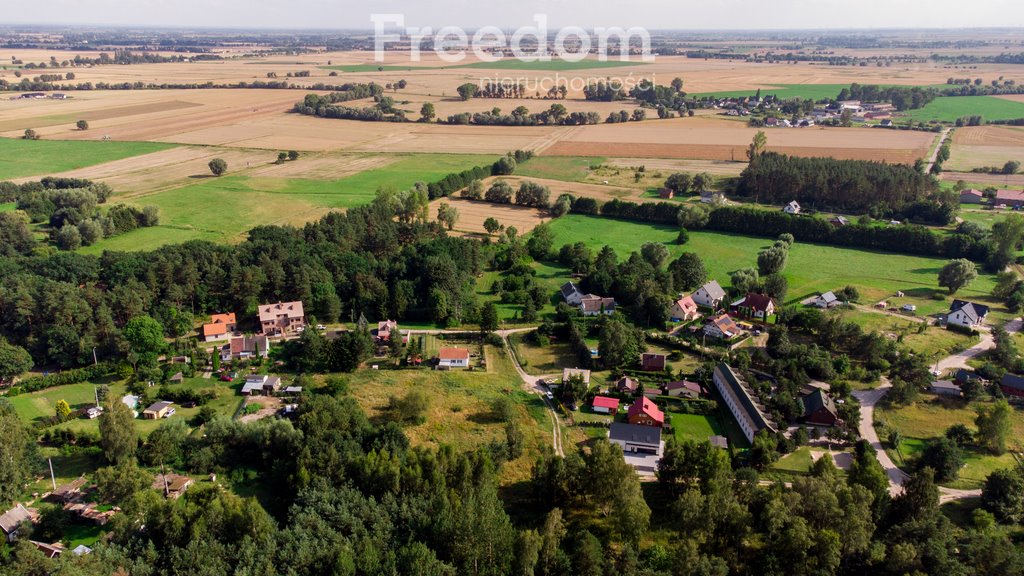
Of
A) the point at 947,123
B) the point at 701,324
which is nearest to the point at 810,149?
the point at 947,123

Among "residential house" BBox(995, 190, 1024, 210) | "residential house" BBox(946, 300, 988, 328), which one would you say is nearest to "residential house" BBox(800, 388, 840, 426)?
"residential house" BBox(946, 300, 988, 328)

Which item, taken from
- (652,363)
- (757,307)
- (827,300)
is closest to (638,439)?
(652,363)

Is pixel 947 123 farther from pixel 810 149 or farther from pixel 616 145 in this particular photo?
pixel 616 145

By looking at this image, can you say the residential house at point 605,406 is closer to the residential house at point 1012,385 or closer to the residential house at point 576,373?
the residential house at point 576,373

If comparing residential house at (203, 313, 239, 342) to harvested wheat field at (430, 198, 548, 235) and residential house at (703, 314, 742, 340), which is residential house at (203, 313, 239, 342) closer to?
harvested wheat field at (430, 198, 548, 235)

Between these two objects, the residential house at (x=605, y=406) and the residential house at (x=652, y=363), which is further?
the residential house at (x=652, y=363)

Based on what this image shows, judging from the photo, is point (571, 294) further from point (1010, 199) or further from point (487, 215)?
point (1010, 199)

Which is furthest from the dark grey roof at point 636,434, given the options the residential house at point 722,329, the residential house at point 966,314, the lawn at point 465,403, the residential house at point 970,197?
the residential house at point 970,197
